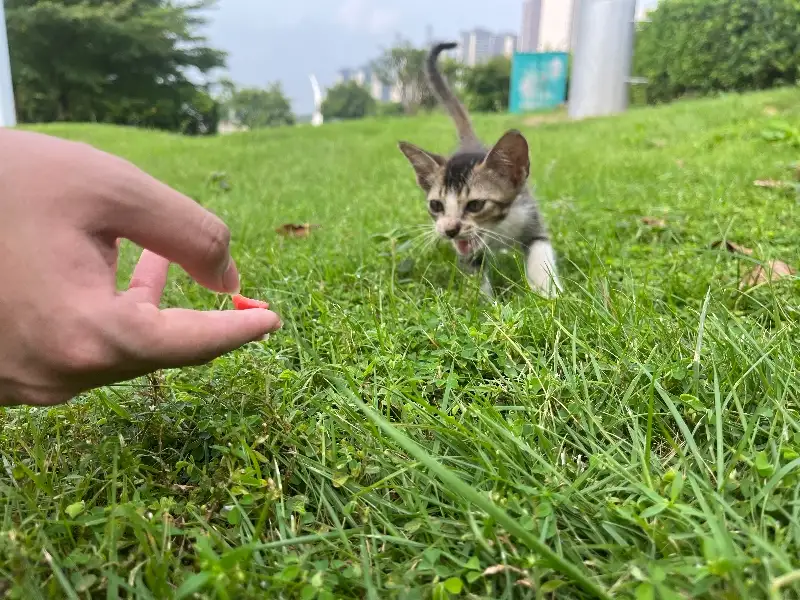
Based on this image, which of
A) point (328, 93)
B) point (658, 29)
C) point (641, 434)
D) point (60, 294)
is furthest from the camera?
point (328, 93)

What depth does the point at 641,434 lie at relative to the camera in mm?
954

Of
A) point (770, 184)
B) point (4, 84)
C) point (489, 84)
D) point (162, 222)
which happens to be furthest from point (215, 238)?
point (489, 84)

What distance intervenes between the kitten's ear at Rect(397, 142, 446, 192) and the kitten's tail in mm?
827

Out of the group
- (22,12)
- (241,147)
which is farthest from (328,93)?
(241,147)

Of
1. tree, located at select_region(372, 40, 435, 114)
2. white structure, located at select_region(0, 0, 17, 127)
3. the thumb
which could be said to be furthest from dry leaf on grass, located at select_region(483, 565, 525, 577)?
tree, located at select_region(372, 40, 435, 114)

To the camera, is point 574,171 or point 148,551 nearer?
point 148,551

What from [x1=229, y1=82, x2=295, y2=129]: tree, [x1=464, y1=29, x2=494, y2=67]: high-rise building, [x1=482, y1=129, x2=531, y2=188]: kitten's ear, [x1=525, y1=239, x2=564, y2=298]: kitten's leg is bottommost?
[x1=525, y1=239, x2=564, y2=298]: kitten's leg

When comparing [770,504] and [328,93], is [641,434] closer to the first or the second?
[770,504]

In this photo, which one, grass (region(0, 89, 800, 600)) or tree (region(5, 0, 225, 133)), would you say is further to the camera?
tree (region(5, 0, 225, 133))

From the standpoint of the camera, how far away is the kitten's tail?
10.3 feet

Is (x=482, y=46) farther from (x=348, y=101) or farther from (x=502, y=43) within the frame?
(x=348, y=101)

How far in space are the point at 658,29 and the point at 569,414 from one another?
44.0 feet

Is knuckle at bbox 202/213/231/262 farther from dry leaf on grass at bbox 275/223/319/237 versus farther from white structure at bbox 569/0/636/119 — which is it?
white structure at bbox 569/0/636/119

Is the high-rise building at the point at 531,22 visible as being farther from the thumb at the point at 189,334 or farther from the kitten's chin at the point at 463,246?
the thumb at the point at 189,334
